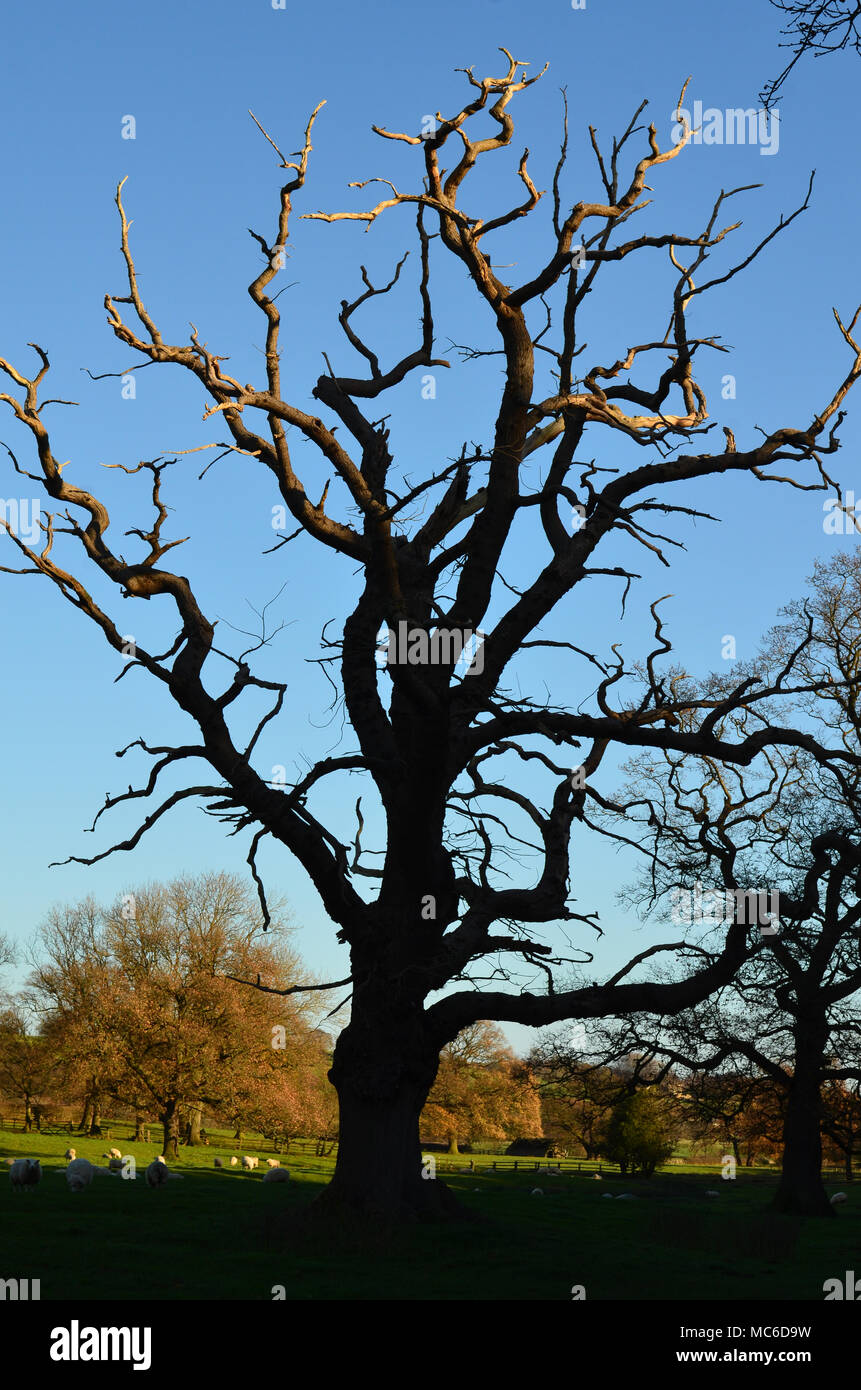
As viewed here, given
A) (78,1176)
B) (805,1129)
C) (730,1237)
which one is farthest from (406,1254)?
(805,1129)

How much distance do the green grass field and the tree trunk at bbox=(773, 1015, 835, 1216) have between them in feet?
13.3

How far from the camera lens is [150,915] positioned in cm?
4634

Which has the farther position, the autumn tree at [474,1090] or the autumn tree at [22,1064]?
the autumn tree at [474,1090]

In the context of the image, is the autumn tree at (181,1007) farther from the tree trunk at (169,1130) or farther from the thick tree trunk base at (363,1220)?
the thick tree trunk base at (363,1220)

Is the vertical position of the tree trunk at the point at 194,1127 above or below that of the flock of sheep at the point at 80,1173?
below

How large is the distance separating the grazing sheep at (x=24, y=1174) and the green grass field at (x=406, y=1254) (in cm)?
57

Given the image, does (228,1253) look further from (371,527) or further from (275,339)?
(275,339)

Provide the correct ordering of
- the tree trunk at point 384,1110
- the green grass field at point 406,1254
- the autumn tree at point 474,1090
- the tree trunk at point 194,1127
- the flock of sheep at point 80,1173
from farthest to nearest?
the autumn tree at point 474,1090, the tree trunk at point 194,1127, the flock of sheep at point 80,1173, the tree trunk at point 384,1110, the green grass field at point 406,1254

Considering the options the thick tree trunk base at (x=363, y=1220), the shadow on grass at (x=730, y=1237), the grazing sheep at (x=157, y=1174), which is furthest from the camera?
the grazing sheep at (x=157, y=1174)

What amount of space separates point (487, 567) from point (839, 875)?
7945mm

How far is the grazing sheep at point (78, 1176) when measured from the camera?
21781 mm

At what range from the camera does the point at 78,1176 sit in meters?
22.0

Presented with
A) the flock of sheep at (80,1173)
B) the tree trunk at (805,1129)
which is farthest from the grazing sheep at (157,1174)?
the tree trunk at (805,1129)
